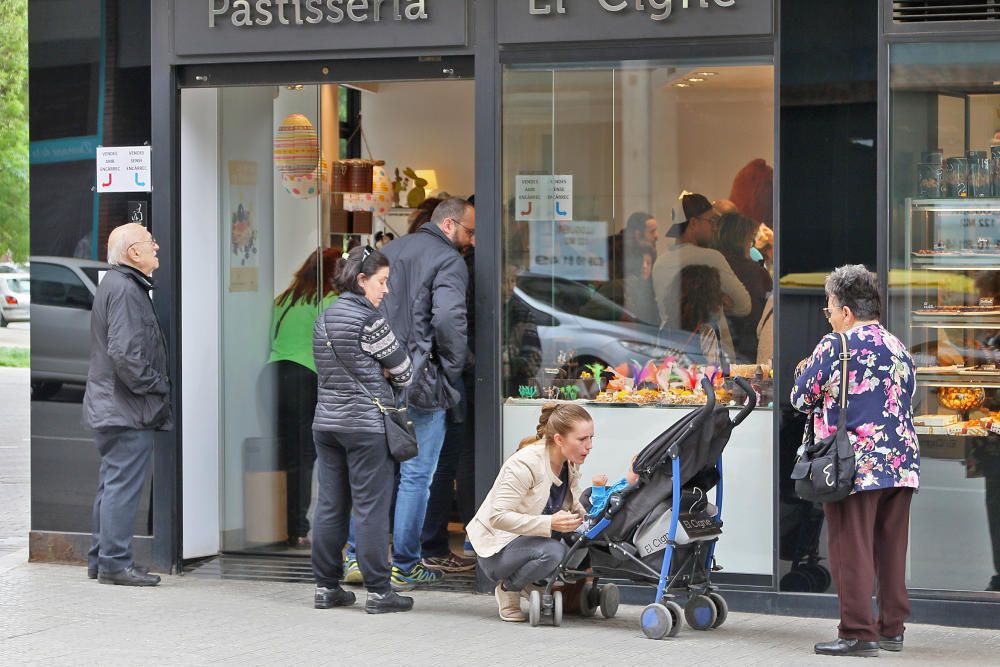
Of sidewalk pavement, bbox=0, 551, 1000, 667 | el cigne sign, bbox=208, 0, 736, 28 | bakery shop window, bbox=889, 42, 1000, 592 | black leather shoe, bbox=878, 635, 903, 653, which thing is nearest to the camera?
sidewalk pavement, bbox=0, 551, 1000, 667

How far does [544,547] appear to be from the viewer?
23.0ft

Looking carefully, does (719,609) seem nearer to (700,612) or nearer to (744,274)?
(700,612)

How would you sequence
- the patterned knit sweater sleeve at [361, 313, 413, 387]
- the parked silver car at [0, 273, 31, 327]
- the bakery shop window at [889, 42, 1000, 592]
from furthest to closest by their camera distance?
the parked silver car at [0, 273, 31, 327] → the bakery shop window at [889, 42, 1000, 592] → the patterned knit sweater sleeve at [361, 313, 413, 387]

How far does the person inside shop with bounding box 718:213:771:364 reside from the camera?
25.7ft

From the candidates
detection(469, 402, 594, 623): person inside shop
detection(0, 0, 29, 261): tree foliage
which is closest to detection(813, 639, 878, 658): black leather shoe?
detection(469, 402, 594, 623): person inside shop

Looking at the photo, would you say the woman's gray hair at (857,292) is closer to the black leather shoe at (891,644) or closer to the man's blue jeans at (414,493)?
the black leather shoe at (891,644)

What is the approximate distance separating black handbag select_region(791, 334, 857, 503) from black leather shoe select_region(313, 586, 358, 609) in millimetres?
2593

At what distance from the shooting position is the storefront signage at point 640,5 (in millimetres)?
7629

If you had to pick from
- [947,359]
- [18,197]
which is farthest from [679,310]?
[18,197]

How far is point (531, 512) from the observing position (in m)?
7.09

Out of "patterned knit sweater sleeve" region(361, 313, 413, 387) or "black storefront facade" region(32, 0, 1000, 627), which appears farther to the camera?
"black storefront facade" region(32, 0, 1000, 627)

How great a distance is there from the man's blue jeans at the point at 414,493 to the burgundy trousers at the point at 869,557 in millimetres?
2519

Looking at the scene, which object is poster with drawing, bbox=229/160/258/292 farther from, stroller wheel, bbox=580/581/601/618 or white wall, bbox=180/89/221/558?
stroller wheel, bbox=580/581/601/618

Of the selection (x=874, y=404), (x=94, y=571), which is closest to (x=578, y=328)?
(x=874, y=404)
